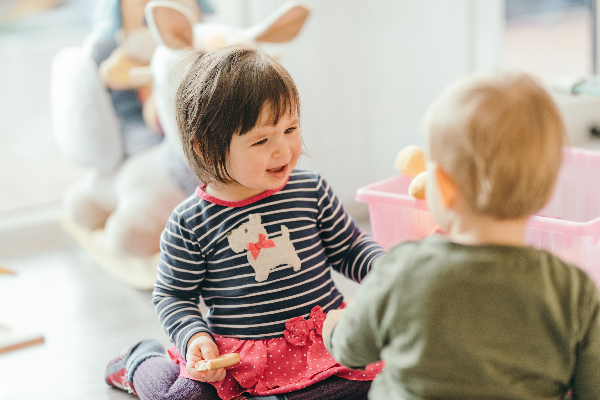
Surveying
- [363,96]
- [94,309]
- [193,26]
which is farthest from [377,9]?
[94,309]

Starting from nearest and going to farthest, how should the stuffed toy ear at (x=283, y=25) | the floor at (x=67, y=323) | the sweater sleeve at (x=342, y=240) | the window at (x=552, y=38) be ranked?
the sweater sleeve at (x=342, y=240) → the floor at (x=67, y=323) → the stuffed toy ear at (x=283, y=25) → the window at (x=552, y=38)

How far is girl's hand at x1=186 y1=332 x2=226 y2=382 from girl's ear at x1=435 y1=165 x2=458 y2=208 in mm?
380

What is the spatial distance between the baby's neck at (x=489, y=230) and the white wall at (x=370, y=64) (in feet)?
3.46

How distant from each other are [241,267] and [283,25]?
1.91 ft

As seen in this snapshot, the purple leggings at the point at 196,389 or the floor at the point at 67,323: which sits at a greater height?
the purple leggings at the point at 196,389

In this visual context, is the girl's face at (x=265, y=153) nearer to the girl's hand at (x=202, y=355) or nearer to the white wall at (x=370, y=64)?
the girl's hand at (x=202, y=355)

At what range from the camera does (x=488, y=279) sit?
20.1 inches

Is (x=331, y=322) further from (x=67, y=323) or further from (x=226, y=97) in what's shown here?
(x=67, y=323)

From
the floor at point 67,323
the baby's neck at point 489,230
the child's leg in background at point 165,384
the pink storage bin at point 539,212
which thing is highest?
the baby's neck at point 489,230

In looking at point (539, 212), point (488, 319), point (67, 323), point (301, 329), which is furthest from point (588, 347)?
point (67, 323)

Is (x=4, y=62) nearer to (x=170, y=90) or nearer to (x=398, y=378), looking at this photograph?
(x=170, y=90)

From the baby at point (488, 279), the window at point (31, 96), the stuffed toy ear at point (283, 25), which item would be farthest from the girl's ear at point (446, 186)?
the window at point (31, 96)

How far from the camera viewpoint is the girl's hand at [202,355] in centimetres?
76

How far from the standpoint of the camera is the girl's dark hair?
73 centimetres
